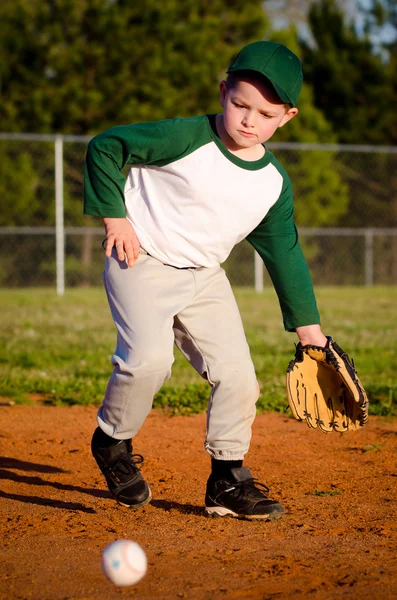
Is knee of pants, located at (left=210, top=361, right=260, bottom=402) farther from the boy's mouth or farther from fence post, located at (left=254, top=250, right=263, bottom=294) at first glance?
fence post, located at (left=254, top=250, right=263, bottom=294)

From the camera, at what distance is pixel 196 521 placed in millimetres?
3186

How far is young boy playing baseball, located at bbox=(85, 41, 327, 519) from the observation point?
10.3 feet

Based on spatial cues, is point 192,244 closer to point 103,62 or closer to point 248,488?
point 248,488

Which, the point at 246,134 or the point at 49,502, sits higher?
the point at 246,134

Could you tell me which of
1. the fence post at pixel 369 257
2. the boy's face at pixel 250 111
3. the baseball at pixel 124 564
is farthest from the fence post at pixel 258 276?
the baseball at pixel 124 564

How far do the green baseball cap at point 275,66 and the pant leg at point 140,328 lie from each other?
76cm

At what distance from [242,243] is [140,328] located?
13626 millimetres

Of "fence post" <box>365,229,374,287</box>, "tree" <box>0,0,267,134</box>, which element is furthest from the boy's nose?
"tree" <box>0,0,267,134</box>

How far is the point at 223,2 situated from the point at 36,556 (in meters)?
18.8

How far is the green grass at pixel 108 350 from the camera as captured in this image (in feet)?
19.0

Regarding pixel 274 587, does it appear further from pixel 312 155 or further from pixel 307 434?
pixel 312 155

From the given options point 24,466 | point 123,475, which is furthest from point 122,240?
point 24,466

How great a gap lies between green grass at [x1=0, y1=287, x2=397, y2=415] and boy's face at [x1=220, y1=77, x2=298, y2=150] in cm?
262

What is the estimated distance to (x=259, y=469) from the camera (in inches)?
158
